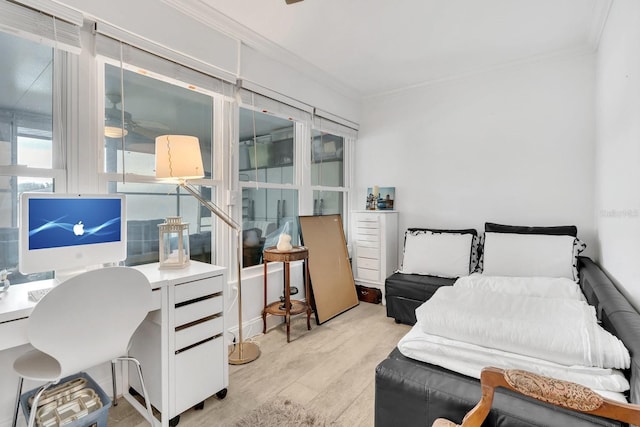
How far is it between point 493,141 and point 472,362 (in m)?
2.76

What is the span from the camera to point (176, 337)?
174 centimetres

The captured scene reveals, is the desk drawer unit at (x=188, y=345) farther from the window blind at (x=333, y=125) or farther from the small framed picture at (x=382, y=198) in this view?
the small framed picture at (x=382, y=198)

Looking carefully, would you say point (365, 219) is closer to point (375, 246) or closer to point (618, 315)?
point (375, 246)

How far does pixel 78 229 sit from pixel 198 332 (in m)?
0.85

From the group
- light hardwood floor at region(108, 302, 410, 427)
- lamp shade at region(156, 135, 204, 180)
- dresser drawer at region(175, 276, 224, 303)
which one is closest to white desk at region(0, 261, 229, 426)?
dresser drawer at region(175, 276, 224, 303)

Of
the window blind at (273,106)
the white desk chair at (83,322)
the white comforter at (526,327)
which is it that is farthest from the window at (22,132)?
the white comforter at (526,327)

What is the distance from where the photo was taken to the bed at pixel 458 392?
3.38 feet

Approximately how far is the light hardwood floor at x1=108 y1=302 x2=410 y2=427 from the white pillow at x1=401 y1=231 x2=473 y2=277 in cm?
63

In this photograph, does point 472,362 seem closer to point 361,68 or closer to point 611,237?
point 611,237

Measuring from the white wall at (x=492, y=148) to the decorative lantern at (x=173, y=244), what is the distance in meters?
2.69

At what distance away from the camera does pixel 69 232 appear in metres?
1.67

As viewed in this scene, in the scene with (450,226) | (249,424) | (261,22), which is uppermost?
(261,22)

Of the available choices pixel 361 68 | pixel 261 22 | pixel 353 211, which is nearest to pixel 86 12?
pixel 261 22

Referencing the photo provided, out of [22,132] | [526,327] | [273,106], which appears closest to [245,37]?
[273,106]
